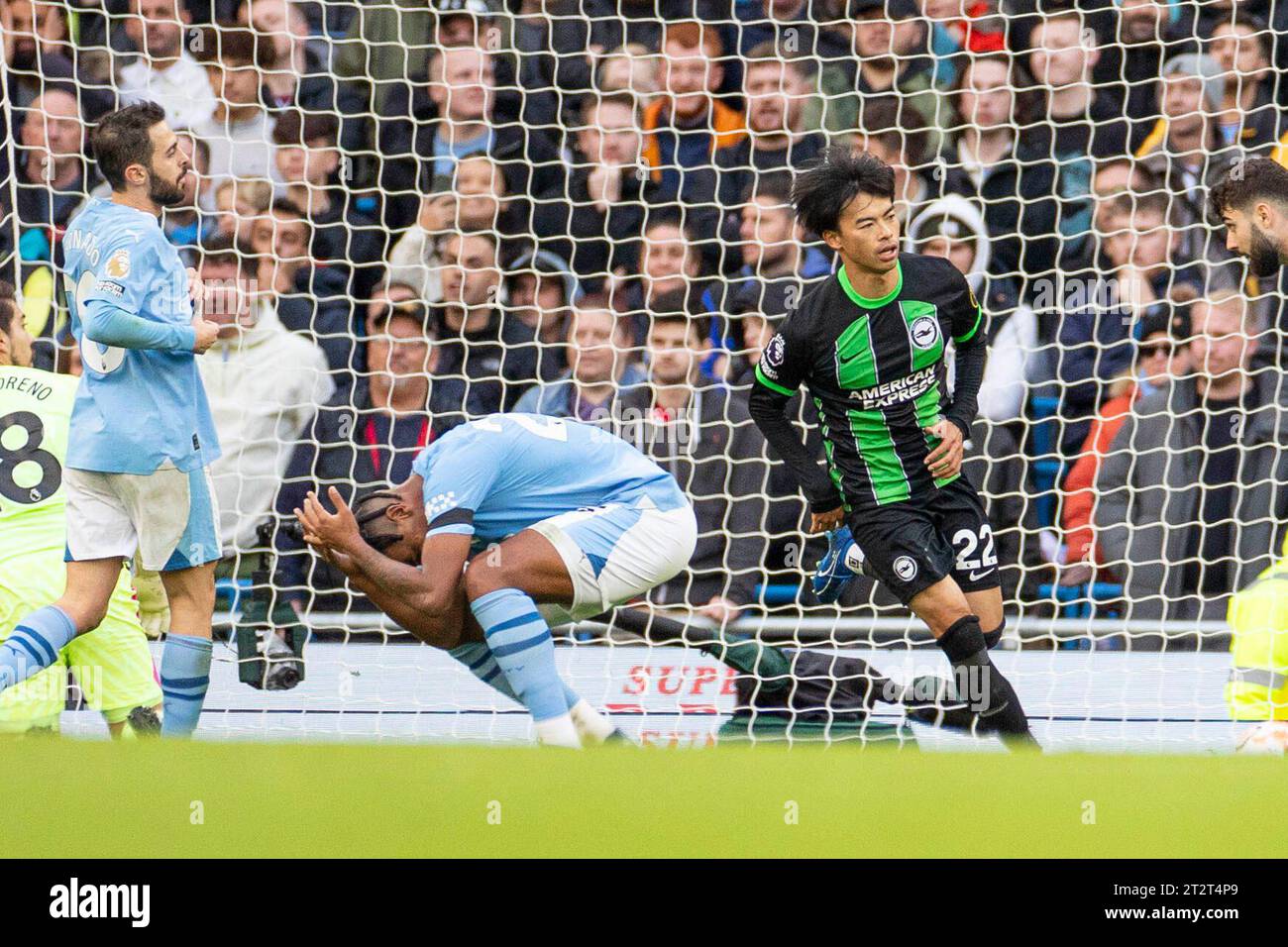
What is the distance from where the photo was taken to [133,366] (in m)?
4.25

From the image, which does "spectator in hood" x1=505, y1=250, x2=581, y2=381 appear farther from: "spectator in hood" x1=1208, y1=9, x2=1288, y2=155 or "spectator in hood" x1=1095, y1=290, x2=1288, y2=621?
"spectator in hood" x1=1208, y1=9, x2=1288, y2=155

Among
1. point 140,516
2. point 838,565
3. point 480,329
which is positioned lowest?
point 838,565

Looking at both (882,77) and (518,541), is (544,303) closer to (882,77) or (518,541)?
(882,77)

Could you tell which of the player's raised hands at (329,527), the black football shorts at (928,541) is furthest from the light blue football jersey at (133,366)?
the black football shorts at (928,541)

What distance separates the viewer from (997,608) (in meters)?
4.55

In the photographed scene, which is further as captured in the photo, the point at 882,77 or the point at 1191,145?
the point at 882,77

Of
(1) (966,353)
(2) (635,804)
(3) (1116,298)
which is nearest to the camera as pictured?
(2) (635,804)

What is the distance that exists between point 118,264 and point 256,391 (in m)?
1.80

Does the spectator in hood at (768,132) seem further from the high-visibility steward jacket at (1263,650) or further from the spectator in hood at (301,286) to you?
the high-visibility steward jacket at (1263,650)

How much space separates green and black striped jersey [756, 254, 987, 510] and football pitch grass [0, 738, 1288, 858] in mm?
1233

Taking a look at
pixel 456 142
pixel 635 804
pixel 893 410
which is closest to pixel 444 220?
pixel 456 142

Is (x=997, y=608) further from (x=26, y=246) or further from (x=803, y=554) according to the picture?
(x=26, y=246)

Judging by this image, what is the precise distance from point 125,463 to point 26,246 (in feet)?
8.27

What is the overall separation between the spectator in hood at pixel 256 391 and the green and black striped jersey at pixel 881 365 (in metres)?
2.02
